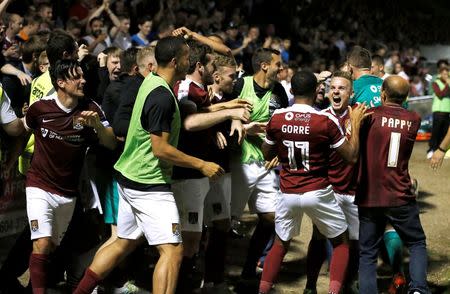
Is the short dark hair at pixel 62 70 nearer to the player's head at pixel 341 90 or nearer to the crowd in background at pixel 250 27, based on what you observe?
the crowd in background at pixel 250 27

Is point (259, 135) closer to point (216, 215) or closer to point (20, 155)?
point (216, 215)

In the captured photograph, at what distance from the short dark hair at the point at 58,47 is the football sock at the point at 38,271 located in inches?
66.1

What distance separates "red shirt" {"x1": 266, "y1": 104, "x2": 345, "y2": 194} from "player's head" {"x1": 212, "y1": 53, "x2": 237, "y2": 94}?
3.06 ft

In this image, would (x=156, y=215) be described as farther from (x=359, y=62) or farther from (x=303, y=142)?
(x=359, y=62)

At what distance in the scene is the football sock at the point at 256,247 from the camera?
823 cm

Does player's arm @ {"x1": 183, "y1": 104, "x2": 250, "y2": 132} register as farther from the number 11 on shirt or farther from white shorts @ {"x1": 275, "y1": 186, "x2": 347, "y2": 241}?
white shorts @ {"x1": 275, "y1": 186, "x2": 347, "y2": 241}

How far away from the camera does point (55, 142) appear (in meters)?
6.78

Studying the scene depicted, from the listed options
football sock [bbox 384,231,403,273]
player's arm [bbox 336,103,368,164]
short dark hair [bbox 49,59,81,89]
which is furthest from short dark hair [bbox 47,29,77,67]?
football sock [bbox 384,231,403,273]

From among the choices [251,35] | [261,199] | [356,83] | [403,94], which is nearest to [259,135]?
[261,199]

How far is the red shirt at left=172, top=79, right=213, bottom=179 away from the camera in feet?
23.0

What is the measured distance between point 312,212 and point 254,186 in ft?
4.01

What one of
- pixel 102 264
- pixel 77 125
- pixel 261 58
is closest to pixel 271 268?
pixel 102 264

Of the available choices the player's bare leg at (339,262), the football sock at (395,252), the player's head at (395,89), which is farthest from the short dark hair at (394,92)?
the football sock at (395,252)

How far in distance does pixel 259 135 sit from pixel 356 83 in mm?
1139
